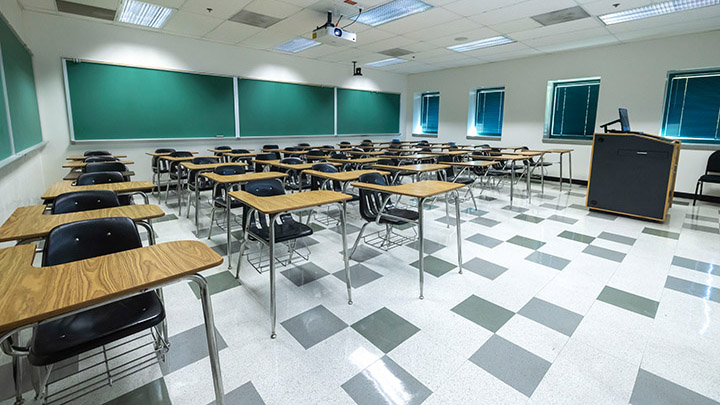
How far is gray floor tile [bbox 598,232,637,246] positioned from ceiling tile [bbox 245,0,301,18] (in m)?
5.16

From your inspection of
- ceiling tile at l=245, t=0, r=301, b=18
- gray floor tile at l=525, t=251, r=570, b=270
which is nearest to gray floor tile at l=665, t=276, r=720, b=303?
gray floor tile at l=525, t=251, r=570, b=270

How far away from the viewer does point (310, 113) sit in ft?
29.4

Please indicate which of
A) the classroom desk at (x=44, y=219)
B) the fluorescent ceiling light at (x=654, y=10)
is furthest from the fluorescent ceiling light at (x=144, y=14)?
the fluorescent ceiling light at (x=654, y=10)

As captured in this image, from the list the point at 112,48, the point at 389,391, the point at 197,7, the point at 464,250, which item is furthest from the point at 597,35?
the point at 112,48

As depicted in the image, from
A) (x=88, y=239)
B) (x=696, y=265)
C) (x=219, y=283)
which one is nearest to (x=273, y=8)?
(x=219, y=283)

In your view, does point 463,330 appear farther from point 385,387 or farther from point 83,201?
point 83,201

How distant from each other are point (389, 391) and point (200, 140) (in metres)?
7.04

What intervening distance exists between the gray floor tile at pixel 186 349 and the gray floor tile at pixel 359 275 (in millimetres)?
1090

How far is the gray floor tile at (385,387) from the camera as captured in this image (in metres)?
1.61

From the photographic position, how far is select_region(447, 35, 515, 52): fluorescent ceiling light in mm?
6855

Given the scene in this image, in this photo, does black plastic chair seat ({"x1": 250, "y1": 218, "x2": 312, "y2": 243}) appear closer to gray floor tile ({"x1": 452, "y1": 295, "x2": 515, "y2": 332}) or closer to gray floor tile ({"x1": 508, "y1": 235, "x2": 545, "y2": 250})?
gray floor tile ({"x1": 452, "y1": 295, "x2": 515, "y2": 332})

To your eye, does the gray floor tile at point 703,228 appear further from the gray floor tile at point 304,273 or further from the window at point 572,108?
the gray floor tile at point 304,273

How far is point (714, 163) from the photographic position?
5793 millimetres

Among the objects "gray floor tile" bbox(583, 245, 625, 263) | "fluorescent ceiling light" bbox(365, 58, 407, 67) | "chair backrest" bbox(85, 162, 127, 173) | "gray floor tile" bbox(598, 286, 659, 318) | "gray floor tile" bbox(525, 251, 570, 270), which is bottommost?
"gray floor tile" bbox(598, 286, 659, 318)
